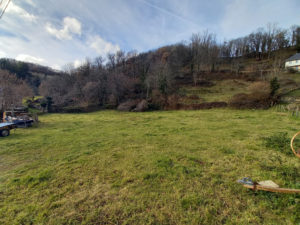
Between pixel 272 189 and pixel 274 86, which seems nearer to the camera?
pixel 272 189

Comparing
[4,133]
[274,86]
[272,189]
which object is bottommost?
[4,133]

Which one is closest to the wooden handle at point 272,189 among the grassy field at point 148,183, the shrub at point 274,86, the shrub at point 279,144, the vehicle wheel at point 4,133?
the grassy field at point 148,183

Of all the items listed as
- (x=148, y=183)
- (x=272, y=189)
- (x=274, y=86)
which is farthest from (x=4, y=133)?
(x=274, y=86)

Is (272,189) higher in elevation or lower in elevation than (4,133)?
higher

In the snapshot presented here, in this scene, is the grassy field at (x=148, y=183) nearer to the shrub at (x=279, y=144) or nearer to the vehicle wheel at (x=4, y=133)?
the shrub at (x=279, y=144)

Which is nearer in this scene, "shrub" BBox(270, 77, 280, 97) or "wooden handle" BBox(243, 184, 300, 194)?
"wooden handle" BBox(243, 184, 300, 194)

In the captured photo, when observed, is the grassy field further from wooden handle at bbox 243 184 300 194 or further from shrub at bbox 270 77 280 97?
shrub at bbox 270 77 280 97

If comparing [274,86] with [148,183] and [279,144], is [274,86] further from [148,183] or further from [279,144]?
[148,183]

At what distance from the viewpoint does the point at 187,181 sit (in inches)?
120

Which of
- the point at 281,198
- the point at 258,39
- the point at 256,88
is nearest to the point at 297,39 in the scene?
the point at 258,39

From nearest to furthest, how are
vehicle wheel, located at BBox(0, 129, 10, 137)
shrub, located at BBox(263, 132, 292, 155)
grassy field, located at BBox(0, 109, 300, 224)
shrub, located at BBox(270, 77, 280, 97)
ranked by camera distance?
1. grassy field, located at BBox(0, 109, 300, 224)
2. shrub, located at BBox(263, 132, 292, 155)
3. vehicle wheel, located at BBox(0, 129, 10, 137)
4. shrub, located at BBox(270, 77, 280, 97)

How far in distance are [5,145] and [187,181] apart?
836 cm

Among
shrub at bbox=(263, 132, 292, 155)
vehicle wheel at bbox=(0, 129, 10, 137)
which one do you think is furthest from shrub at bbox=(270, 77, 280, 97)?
vehicle wheel at bbox=(0, 129, 10, 137)

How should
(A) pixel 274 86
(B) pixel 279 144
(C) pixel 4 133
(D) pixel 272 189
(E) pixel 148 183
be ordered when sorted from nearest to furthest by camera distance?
(D) pixel 272 189, (E) pixel 148 183, (B) pixel 279 144, (C) pixel 4 133, (A) pixel 274 86
